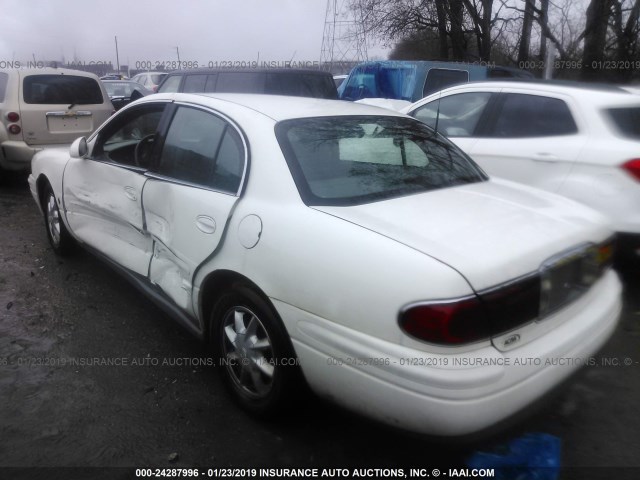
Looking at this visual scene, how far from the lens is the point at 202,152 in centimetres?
309

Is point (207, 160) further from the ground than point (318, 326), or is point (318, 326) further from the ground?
point (207, 160)

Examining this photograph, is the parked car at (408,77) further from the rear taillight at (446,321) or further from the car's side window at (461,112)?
the rear taillight at (446,321)

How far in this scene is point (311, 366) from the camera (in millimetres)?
2301

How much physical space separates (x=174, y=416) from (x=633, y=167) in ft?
11.1

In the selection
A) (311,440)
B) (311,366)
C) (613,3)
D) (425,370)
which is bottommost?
(311,440)

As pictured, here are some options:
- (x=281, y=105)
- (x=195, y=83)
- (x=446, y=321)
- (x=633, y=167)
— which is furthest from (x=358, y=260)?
(x=195, y=83)

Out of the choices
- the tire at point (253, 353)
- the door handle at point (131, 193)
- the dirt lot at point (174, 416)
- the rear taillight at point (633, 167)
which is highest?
the rear taillight at point (633, 167)

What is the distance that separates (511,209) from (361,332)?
40.1 inches

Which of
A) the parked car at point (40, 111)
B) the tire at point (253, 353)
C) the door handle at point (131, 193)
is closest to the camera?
the tire at point (253, 353)

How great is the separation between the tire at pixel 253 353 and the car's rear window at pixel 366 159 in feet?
1.88

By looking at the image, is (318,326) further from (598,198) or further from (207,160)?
(598,198)

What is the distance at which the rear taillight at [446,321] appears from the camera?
1.94 m

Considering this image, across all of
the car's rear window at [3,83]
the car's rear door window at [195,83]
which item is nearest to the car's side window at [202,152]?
the car's rear door window at [195,83]

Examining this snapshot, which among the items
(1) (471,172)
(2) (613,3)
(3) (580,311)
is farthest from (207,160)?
(2) (613,3)
